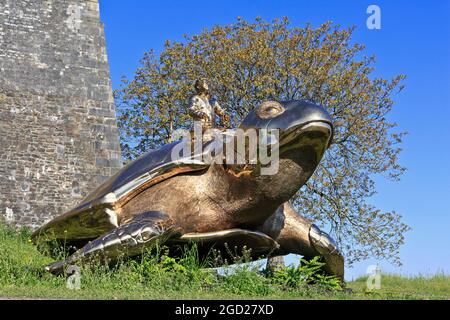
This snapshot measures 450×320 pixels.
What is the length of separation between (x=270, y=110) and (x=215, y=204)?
113cm

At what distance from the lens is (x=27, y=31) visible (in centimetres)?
1884

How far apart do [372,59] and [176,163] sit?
49.4 ft

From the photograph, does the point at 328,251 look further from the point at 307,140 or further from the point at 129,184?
the point at 129,184

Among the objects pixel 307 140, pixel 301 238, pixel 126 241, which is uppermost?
pixel 307 140

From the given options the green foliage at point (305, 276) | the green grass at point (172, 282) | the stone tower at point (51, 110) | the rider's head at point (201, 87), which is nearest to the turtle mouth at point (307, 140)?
the green grass at point (172, 282)

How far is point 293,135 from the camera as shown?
6344mm

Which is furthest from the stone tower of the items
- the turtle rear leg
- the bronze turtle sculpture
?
the turtle rear leg

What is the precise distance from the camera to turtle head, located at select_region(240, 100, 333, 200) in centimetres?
632

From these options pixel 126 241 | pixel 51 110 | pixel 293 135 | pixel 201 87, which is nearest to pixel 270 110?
pixel 293 135

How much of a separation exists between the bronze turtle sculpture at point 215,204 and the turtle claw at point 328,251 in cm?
1

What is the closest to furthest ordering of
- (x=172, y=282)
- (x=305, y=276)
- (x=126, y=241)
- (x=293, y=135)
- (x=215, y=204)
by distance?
(x=293, y=135)
(x=126, y=241)
(x=172, y=282)
(x=215, y=204)
(x=305, y=276)

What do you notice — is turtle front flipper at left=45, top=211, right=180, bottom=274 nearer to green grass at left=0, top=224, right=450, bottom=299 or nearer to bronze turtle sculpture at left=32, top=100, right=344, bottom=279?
bronze turtle sculpture at left=32, top=100, right=344, bottom=279

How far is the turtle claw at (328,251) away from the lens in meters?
7.64

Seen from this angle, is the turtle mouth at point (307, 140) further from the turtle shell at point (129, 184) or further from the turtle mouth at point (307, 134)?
the turtle shell at point (129, 184)
